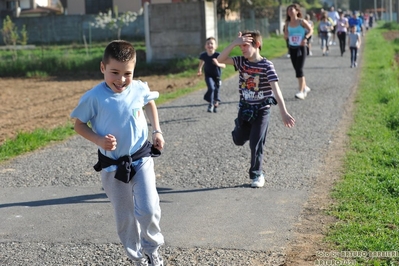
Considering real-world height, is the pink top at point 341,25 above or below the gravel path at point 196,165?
above

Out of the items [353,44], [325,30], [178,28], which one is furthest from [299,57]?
[325,30]

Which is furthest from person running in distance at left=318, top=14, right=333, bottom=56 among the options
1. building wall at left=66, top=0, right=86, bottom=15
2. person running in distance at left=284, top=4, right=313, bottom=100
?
building wall at left=66, top=0, right=86, bottom=15

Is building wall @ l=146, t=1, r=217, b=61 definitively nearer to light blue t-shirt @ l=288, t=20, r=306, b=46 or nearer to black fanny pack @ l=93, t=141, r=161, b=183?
light blue t-shirt @ l=288, t=20, r=306, b=46

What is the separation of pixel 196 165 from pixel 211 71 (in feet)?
16.0

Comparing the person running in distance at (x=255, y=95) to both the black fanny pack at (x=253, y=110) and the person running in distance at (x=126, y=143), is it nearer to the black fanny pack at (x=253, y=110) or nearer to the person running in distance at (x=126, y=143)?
the black fanny pack at (x=253, y=110)

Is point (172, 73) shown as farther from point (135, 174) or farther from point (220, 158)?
point (135, 174)

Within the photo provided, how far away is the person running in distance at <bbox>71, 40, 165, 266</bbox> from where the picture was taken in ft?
15.9

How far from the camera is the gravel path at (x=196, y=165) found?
215 inches

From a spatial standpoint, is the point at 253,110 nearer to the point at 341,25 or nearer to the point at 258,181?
the point at 258,181

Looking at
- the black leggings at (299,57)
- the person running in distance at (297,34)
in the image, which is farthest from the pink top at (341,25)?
the black leggings at (299,57)

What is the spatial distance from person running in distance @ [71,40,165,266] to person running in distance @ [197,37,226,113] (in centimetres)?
822

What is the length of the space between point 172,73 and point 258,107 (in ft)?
61.9

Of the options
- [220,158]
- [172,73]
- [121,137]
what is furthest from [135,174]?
[172,73]

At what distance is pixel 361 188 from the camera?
7.18 metres
